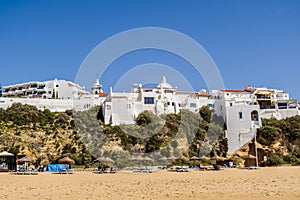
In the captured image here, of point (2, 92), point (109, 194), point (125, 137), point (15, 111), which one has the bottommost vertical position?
point (109, 194)

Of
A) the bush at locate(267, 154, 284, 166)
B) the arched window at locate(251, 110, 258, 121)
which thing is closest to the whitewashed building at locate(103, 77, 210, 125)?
the arched window at locate(251, 110, 258, 121)

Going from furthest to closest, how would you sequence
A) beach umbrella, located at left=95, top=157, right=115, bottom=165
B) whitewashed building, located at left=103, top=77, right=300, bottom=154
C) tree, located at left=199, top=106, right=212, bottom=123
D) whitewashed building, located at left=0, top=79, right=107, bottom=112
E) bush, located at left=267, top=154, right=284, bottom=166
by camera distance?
tree, located at left=199, top=106, right=212, bottom=123
whitewashed building, located at left=0, top=79, right=107, bottom=112
whitewashed building, located at left=103, top=77, right=300, bottom=154
bush, located at left=267, top=154, right=284, bottom=166
beach umbrella, located at left=95, top=157, right=115, bottom=165

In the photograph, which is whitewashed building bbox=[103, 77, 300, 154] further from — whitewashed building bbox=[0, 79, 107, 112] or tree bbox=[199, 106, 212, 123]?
whitewashed building bbox=[0, 79, 107, 112]

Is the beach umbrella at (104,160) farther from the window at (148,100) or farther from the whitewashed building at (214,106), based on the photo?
the window at (148,100)

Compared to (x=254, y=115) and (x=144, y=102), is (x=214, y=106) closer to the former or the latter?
(x=254, y=115)

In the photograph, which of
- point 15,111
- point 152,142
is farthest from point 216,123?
point 15,111

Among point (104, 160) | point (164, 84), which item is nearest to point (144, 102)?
point (164, 84)

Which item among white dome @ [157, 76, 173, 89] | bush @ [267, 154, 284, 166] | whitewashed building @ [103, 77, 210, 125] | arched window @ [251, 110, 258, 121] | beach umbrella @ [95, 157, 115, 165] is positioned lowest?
bush @ [267, 154, 284, 166]

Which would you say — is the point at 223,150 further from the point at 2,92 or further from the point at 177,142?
the point at 2,92

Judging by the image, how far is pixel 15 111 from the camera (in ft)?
158

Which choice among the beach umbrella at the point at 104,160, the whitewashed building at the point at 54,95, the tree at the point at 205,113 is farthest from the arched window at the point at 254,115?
the beach umbrella at the point at 104,160

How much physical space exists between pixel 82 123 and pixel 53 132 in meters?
4.55

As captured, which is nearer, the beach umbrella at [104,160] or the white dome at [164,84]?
the beach umbrella at [104,160]

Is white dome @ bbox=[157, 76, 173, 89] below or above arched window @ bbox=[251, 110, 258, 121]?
above
